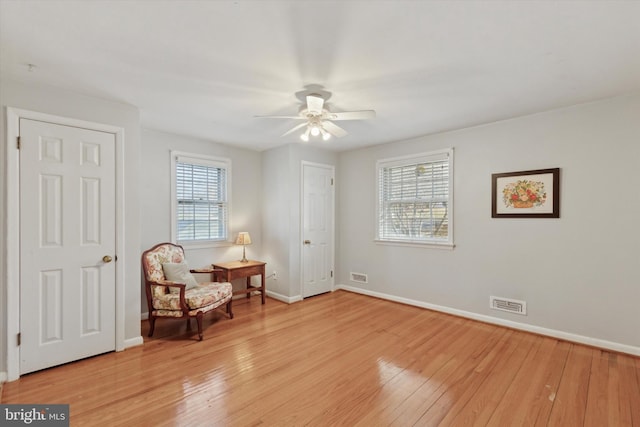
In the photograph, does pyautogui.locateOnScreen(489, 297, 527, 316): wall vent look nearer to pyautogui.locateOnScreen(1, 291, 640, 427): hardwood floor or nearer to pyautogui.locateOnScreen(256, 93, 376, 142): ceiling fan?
pyautogui.locateOnScreen(1, 291, 640, 427): hardwood floor

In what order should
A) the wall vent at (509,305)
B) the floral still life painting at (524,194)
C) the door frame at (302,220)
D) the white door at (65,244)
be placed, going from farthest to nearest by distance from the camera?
the door frame at (302,220) < the wall vent at (509,305) < the floral still life painting at (524,194) < the white door at (65,244)

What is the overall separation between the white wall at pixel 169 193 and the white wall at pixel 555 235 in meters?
2.50

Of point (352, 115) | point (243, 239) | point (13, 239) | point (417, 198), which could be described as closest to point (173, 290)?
point (243, 239)

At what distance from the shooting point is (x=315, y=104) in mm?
2496

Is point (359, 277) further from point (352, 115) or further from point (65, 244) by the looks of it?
point (65, 244)

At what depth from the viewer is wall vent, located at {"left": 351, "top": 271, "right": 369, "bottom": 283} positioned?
497 centimetres

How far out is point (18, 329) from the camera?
2426 mm

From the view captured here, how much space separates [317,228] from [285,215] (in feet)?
2.08

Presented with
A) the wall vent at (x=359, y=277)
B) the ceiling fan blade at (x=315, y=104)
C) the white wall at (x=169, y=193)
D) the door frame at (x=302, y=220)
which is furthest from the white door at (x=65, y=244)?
the wall vent at (x=359, y=277)

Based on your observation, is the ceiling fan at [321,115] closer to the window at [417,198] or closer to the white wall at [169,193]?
the window at [417,198]

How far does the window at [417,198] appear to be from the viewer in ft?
13.3

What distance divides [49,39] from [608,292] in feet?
16.5

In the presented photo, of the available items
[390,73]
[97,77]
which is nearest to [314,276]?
[390,73]

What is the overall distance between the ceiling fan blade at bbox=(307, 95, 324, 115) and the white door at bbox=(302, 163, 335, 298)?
2120mm
